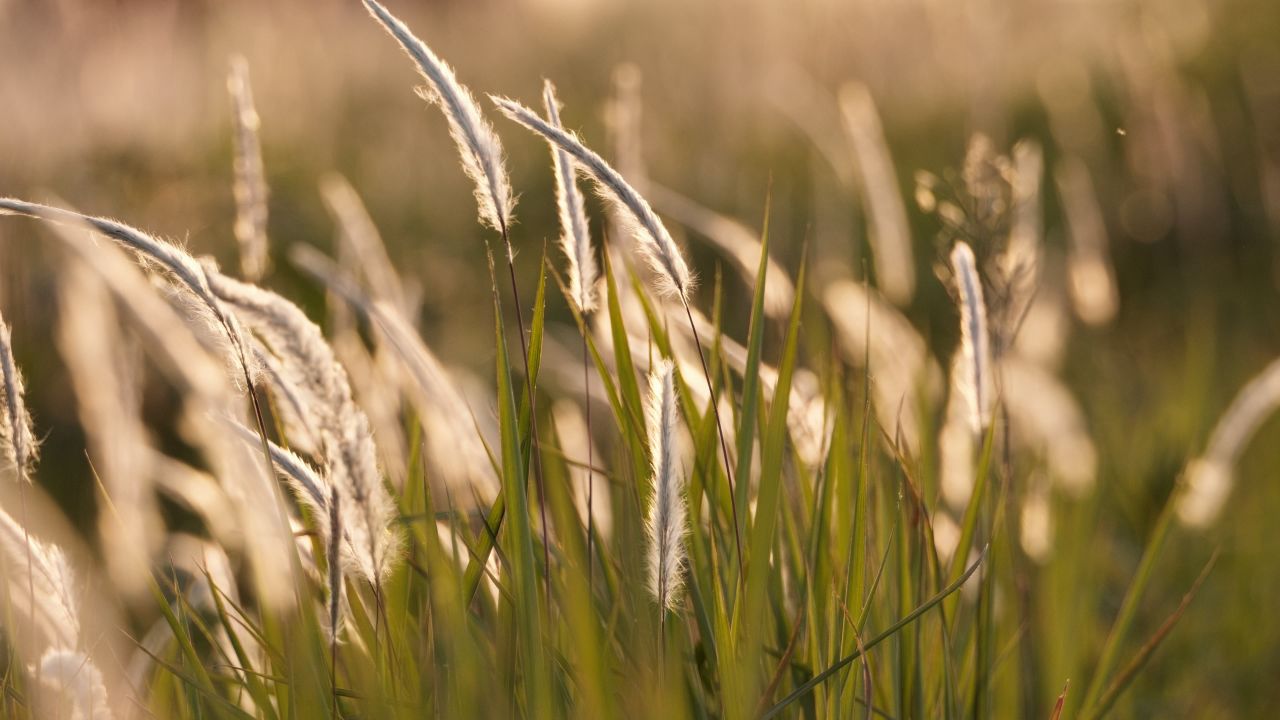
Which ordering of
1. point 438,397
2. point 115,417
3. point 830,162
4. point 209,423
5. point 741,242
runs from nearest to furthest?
point 438,397 < point 209,423 < point 115,417 < point 741,242 < point 830,162

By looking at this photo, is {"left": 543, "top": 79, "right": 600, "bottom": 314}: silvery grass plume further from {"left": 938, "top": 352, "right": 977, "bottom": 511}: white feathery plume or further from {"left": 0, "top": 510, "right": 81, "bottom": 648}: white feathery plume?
{"left": 938, "top": 352, "right": 977, "bottom": 511}: white feathery plume

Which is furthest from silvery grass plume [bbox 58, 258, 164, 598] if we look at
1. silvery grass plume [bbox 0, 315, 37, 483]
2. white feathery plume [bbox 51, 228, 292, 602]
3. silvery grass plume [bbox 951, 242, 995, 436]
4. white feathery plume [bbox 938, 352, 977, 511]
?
white feathery plume [bbox 938, 352, 977, 511]

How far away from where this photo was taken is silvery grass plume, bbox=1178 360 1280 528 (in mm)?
1586

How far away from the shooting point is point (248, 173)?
4.19 feet

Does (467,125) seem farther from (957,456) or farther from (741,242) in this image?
(957,456)

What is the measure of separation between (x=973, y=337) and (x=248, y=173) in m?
0.80

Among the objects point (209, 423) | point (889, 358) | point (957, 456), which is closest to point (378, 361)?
point (209, 423)

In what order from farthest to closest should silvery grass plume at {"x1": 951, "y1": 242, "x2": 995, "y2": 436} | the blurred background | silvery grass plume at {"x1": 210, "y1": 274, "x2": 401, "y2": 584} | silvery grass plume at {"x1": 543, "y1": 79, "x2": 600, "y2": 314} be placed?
1. the blurred background
2. silvery grass plume at {"x1": 951, "y1": 242, "x2": 995, "y2": 436}
3. silvery grass plume at {"x1": 543, "y1": 79, "x2": 600, "y2": 314}
4. silvery grass plume at {"x1": 210, "y1": 274, "x2": 401, "y2": 584}

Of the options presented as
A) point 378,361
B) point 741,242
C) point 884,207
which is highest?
point 884,207

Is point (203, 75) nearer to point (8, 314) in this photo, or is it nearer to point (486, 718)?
point (8, 314)

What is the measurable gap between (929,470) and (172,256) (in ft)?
3.39

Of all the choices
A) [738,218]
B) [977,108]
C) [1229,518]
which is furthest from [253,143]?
[738,218]

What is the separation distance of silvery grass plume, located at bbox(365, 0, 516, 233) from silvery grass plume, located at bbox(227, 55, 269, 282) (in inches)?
14.9

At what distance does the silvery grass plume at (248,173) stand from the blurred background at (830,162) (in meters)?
0.41
